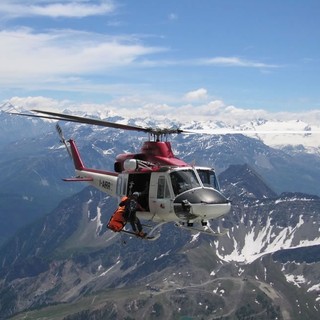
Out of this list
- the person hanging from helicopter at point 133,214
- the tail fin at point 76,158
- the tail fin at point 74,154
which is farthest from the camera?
the tail fin at point 76,158

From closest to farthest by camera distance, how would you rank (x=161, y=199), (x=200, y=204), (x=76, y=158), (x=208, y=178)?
(x=200, y=204)
(x=161, y=199)
(x=208, y=178)
(x=76, y=158)

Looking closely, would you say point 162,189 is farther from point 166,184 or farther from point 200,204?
point 200,204

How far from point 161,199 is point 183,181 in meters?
1.99

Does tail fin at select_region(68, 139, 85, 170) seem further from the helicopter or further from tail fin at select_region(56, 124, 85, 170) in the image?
the helicopter

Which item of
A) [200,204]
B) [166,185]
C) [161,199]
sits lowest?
[161,199]

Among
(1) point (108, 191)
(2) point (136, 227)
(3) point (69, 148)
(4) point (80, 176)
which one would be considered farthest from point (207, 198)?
(3) point (69, 148)

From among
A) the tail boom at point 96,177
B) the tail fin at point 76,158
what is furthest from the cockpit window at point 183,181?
the tail fin at point 76,158

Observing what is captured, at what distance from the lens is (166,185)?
37.7 metres

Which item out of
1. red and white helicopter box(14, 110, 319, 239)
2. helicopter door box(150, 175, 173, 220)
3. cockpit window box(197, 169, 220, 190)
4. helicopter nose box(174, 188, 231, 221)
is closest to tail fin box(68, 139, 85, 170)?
red and white helicopter box(14, 110, 319, 239)

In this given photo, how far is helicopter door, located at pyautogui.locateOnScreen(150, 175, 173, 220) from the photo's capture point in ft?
122

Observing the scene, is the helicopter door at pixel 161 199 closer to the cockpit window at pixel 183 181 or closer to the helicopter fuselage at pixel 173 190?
the helicopter fuselage at pixel 173 190

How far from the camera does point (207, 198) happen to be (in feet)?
117

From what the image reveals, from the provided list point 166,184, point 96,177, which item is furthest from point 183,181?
point 96,177

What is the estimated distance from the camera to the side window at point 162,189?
123 ft
